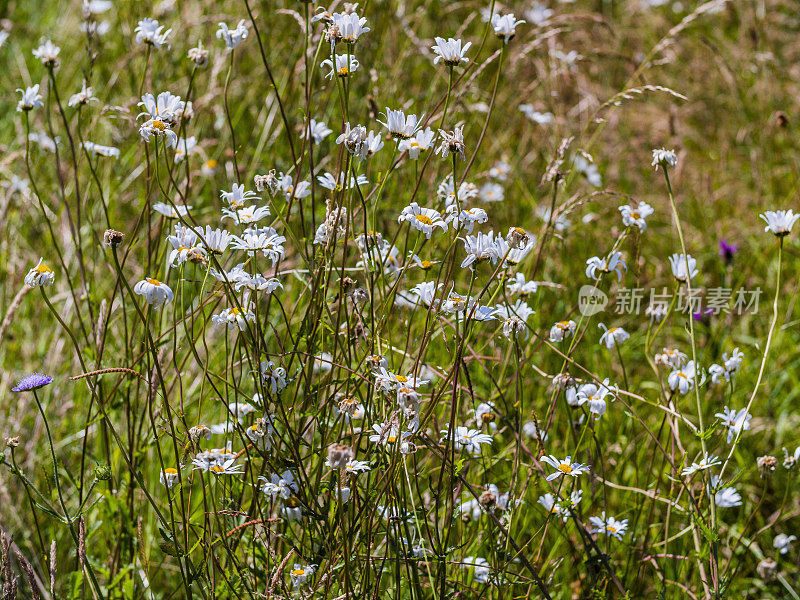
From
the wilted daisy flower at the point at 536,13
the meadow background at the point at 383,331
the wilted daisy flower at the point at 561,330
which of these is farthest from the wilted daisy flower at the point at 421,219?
the wilted daisy flower at the point at 536,13

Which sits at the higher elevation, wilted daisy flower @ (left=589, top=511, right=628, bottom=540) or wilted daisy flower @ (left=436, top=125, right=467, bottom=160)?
wilted daisy flower @ (left=436, top=125, right=467, bottom=160)

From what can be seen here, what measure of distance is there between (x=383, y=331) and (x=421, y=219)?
1.31 ft

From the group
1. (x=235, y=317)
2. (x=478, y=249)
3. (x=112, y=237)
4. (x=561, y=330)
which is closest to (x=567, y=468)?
(x=561, y=330)

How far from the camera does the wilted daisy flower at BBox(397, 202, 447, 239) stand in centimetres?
128

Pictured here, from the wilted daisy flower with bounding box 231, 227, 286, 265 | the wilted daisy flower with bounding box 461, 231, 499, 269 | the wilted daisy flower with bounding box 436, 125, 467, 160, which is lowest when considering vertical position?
the wilted daisy flower with bounding box 461, 231, 499, 269

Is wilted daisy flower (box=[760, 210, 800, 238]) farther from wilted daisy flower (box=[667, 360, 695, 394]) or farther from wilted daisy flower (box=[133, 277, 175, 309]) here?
wilted daisy flower (box=[133, 277, 175, 309])

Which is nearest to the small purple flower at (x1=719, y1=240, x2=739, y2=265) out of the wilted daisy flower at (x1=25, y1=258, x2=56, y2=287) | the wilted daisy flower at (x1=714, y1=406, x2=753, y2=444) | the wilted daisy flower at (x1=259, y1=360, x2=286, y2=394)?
the wilted daisy flower at (x1=714, y1=406, x2=753, y2=444)

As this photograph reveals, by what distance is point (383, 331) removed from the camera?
1.65 metres

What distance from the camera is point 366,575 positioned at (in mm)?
1271

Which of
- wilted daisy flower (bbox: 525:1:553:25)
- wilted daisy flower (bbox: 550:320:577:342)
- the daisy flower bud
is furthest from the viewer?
wilted daisy flower (bbox: 525:1:553:25)

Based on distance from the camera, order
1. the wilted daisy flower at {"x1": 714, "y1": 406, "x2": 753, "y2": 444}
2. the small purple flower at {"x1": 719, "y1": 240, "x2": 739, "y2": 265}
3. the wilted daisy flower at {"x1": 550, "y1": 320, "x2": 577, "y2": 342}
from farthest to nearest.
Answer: the small purple flower at {"x1": 719, "y1": 240, "x2": 739, "y2": 265}
the wilted daisy flower at {"x1": 550, "y1": 320, "x2": 577, "y2": 342}
the wilted daisy flower at {"x1": 714, "y1": 406, "x2": 753, "y2": 444}

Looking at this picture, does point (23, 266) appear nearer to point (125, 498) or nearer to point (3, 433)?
point (3, 433)

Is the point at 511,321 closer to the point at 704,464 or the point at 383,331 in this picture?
the point at 383,331

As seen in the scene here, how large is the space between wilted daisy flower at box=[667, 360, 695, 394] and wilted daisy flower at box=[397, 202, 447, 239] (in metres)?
0.65
